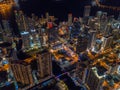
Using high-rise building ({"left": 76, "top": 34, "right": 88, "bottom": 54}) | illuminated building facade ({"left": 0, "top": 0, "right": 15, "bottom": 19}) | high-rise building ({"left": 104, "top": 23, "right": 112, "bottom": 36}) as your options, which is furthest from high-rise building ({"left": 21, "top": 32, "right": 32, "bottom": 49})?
illuminated building facade ({"left": 0, "top": 0, "right": 15, "bottom": 19})

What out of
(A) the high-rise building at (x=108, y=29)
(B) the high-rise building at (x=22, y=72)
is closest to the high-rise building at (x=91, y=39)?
(A) the high-rise building at (x=108, y=29)

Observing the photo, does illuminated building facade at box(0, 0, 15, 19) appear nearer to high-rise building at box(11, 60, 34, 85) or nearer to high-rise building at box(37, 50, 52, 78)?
high-rise building at box(11, 60, 34, 85)

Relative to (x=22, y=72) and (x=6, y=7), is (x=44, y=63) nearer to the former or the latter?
(x=22, y=72)

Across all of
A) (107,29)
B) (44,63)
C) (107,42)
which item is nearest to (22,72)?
(44,63)

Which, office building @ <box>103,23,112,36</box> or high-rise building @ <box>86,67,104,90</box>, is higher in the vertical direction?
office building @ <box>103,23,112,36</box>

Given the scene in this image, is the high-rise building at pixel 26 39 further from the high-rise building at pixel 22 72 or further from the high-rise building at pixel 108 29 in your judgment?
the high-rise building at pixel 108 29

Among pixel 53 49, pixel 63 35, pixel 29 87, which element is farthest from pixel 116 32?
pixel 29 87
